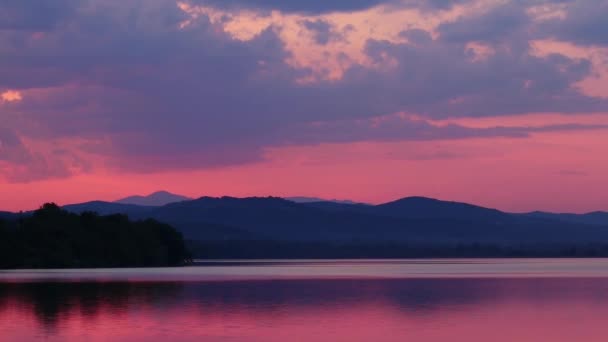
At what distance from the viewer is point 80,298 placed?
65250 millimetres

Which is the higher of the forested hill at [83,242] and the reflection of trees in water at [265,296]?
the forested hill at [83,242]

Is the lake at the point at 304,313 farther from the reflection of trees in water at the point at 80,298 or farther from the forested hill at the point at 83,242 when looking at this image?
the forested hill at the point at 83,242

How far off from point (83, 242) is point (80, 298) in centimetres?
8824

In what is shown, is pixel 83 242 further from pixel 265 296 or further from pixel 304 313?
pixel 304 313

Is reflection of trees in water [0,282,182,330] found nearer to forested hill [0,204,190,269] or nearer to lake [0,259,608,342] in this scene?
lake [0,259,608,342]

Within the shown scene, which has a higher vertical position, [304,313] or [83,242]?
[83,242]

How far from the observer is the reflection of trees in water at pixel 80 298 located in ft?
176

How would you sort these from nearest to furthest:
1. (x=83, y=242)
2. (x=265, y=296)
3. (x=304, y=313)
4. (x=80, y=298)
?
(x=304, y=313)
(x=80, y=298)
(x=265, y=296)
(x=83, y=242)

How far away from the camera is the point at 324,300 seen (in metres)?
63.0

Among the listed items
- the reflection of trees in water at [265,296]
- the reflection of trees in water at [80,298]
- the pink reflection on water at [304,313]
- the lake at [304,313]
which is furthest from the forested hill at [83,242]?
the pink reflection on water at [304,313]

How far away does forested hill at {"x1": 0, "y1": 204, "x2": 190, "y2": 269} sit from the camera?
145 metres

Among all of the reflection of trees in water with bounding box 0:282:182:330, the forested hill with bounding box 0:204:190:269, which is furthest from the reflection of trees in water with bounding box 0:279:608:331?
the forested hill with bounding box 0:204:190:269

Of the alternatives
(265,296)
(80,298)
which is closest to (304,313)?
(265,296)

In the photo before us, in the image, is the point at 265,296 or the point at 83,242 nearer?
the point at 265,296
